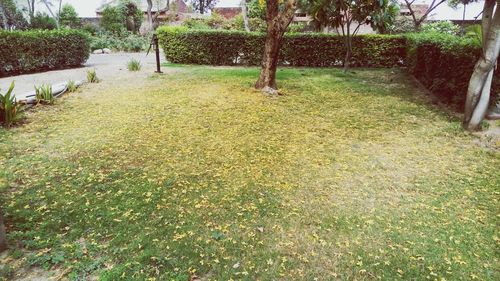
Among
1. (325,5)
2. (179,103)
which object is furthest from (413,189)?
(325,5)

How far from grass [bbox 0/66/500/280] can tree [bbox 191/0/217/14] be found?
47055 mm

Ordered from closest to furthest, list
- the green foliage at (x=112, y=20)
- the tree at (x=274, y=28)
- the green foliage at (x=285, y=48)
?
the tree at (x=274, y=28), the green foliage at (x=285, y=48), the green foliage at (x=112, y=20)

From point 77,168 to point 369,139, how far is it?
4.83 m

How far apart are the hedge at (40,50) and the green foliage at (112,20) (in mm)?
A: 16877

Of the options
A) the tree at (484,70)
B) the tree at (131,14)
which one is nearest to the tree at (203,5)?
the tree at (131,14)

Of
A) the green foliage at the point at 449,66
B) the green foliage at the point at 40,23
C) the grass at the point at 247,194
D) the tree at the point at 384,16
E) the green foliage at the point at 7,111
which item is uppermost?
the green foliage at the point at 40,23

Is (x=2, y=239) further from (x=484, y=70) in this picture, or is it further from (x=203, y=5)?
(x=203, y=5)

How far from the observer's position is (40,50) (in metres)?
12.3

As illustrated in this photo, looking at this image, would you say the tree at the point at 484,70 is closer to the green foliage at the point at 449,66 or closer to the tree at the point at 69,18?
the green foliage at the point at 449,66

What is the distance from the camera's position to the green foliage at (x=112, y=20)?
96.8ft

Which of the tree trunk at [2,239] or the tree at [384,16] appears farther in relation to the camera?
the tree at [384,16]

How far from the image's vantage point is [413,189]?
4398 millimetres

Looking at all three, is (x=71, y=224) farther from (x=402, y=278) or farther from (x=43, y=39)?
(x=43, y=39)

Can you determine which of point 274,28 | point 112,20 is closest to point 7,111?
point 274,28
